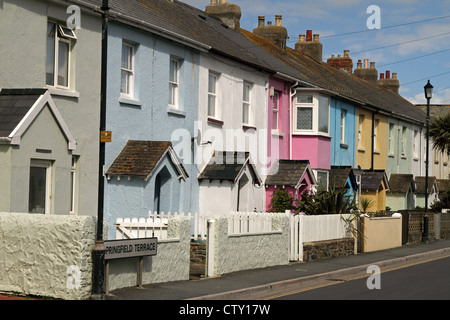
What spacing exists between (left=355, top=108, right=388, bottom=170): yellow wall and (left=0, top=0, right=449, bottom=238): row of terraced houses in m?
0.30

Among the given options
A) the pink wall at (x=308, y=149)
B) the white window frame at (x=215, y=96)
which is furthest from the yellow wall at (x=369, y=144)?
the white window frame at (x=215, y=96)

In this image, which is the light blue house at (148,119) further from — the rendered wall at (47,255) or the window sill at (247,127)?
the rendered wall at (47,255)

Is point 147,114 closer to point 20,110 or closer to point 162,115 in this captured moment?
point 162,115

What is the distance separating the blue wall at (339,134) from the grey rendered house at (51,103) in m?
15.9

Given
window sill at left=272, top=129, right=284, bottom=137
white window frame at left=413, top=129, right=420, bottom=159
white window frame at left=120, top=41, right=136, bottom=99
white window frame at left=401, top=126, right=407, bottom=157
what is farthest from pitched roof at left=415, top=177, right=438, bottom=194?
white window frame at left=120, top=41, right=136, bottom=99

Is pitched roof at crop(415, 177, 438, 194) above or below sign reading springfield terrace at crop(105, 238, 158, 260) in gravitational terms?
above

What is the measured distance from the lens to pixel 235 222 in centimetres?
1686

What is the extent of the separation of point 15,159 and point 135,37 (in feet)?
20.6

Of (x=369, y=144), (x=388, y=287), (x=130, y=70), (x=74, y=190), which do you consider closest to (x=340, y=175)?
(x=369, y=144)

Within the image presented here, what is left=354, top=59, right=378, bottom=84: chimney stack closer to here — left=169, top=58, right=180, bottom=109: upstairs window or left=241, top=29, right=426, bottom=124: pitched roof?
left=241, top=29, right=426, bottom=124: pitched roof

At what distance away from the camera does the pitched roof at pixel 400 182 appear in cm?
3858

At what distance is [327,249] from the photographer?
20.7 metres

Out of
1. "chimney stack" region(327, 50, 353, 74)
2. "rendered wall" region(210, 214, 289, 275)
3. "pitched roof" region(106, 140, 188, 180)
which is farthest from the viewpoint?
"chimney stack" region(327, 50, 353, 74)

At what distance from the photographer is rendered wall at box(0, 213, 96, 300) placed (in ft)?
38.7
